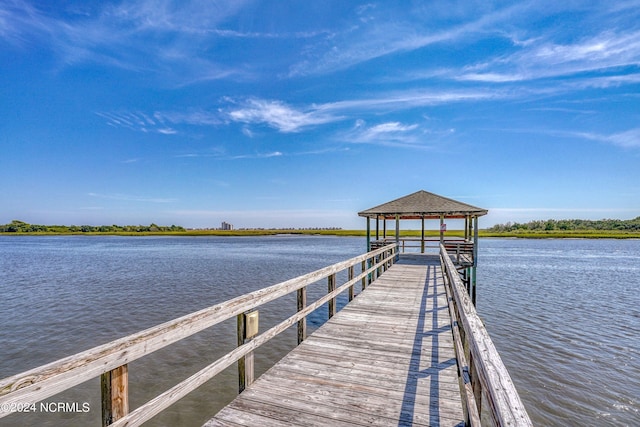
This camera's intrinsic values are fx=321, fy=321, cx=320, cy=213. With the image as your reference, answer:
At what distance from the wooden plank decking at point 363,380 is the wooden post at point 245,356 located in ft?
0.33

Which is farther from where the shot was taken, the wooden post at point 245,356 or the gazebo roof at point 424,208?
the gazebo roof at point 424,208

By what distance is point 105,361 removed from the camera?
1890 millimetres

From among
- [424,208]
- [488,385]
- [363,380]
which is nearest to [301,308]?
[363,380]

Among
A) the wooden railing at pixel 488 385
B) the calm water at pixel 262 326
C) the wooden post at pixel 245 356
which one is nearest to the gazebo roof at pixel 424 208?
the calm water at pixel 262 326

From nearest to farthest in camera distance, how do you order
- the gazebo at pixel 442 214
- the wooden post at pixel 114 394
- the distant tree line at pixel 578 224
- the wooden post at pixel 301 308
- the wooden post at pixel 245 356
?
1. the wooden post at pixel 114 394
2. the wooden post at pixel 245 356
3. the wooden post at pixel 301 308
4. the gazebo at pixel 442 214
5. the distant tree line at pixel 578 224

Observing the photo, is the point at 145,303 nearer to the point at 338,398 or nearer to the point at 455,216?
the point at 338,398

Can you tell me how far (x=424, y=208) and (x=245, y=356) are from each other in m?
14.4

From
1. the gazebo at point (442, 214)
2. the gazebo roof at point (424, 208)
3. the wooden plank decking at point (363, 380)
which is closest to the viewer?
the wooden plank decking at point (363, 380)

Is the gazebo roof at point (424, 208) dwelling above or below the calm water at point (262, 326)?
above

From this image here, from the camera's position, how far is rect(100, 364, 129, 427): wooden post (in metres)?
1.97

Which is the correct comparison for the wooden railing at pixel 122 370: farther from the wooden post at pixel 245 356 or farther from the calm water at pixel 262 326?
the calm water at pixel 262 326

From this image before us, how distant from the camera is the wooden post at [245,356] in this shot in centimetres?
335

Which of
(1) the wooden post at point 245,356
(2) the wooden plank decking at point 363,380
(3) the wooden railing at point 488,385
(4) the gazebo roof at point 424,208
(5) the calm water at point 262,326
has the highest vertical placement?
(4) the gazebo roof at point 424,208

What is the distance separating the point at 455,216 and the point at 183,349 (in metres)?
14.4
